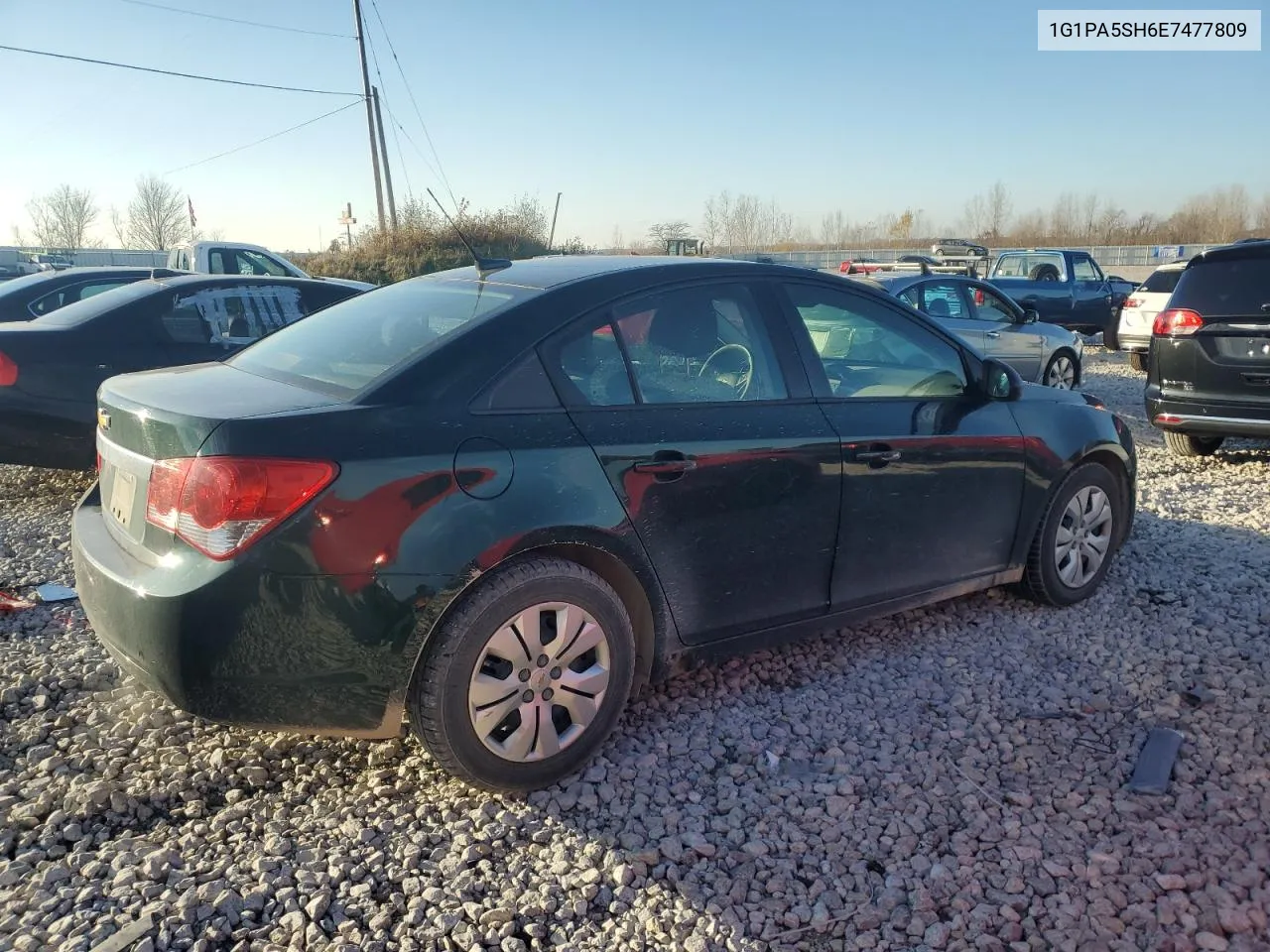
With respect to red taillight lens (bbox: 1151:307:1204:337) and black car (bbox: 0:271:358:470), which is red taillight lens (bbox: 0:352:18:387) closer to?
black car (bbox: 0:271:358:470)

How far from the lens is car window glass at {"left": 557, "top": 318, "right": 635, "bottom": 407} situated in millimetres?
3027

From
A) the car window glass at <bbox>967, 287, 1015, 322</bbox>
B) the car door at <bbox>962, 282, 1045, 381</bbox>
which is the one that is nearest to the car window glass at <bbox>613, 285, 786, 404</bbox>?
the car door at <bbox>962, 282, 1045, 381</bbox>

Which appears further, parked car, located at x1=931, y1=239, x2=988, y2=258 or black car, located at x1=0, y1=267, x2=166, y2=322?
parked car, located at x1=931, y1=239, x2=988, y2=258

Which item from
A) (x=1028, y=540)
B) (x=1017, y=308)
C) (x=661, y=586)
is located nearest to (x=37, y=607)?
(x=661, y=586)

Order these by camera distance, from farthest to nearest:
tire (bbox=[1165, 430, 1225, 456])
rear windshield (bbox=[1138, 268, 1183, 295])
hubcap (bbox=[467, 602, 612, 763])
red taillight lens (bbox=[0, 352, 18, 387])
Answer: rear windshield (bbox=[1138, 268, 1183, 295]) < tire (bbox=[1165, 430, 1225, 456]) < red taillight lens (bbox=[0, 352, 18, 387]) < hubcap (bbox=[467, 602, 612, 763])

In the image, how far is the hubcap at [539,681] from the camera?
9.18ft

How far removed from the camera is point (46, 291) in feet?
27.2

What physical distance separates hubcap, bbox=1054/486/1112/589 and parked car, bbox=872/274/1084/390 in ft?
19.0

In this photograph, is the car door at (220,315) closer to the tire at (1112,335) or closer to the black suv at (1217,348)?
the black suv at (1217,348)

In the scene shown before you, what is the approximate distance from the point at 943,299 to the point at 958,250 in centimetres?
1498

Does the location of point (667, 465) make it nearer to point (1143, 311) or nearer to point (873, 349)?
point (873, 349)

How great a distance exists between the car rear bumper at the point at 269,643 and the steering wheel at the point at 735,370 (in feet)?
4.29

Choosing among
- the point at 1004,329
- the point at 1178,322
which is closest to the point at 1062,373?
the point at 1004,329

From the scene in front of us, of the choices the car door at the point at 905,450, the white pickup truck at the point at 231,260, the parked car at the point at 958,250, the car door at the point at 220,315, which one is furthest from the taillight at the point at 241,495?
the parked car at the point at 958,250
